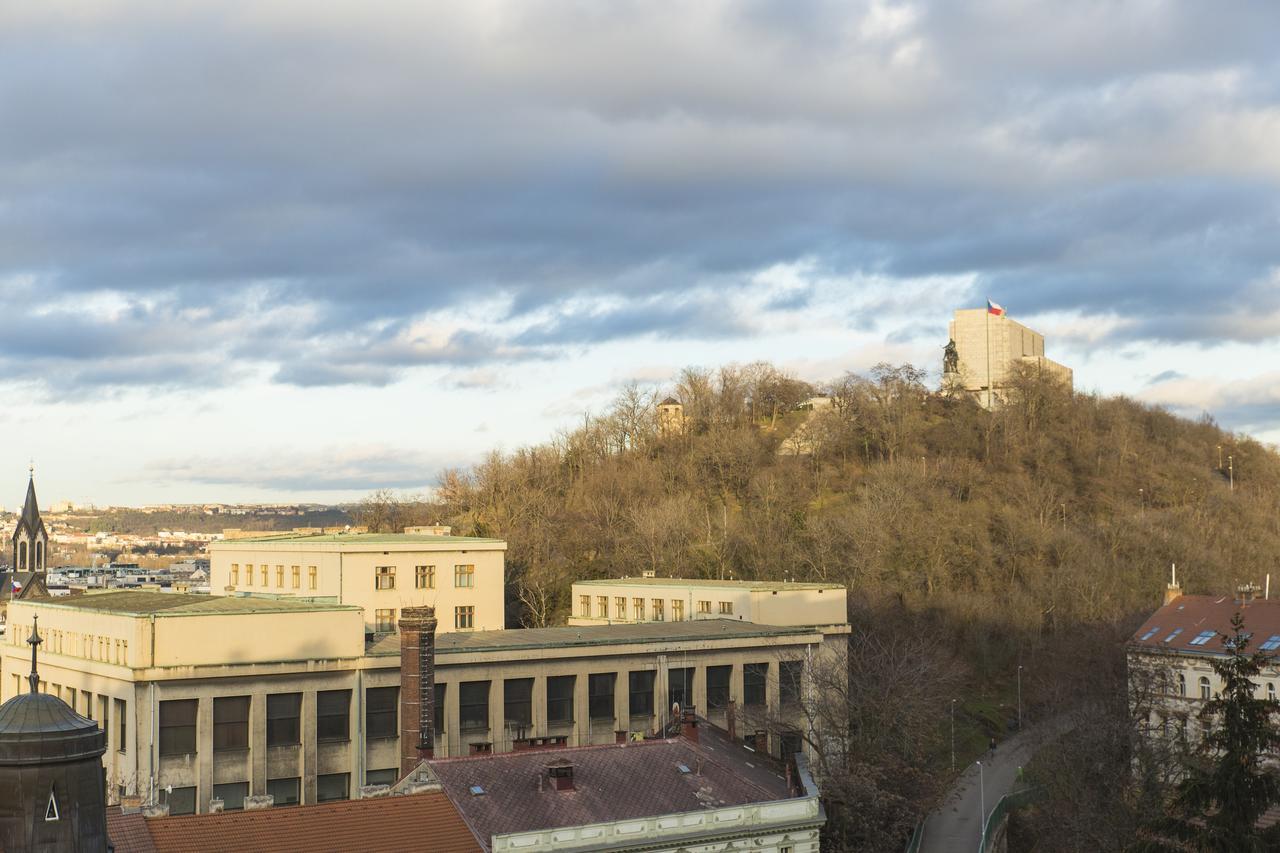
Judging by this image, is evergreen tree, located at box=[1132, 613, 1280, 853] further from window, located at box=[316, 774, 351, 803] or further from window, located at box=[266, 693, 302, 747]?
window, located at box=[266, 693, 302, 747]

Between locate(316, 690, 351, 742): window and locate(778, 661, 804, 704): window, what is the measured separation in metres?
24.6

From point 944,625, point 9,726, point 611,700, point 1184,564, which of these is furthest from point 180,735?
Answer: point 1184,564

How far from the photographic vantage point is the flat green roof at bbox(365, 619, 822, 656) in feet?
214

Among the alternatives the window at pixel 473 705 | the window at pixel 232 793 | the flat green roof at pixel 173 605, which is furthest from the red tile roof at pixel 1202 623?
the window at pixel 232 793

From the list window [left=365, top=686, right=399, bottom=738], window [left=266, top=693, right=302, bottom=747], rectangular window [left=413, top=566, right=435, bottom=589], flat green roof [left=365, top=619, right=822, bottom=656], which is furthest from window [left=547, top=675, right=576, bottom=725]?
rectangular window [left=413, top=566, right=435, bottom=589]

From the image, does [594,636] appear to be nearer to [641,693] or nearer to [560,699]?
[641,693]

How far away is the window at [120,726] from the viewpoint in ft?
187

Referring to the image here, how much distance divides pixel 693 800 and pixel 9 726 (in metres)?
27.3

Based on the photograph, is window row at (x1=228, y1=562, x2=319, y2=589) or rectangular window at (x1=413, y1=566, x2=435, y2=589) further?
rectangular window at (x1=413, y1=566, x2=435, y2=589)

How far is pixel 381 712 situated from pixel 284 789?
17.7 feet

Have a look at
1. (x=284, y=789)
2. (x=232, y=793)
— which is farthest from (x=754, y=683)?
(x=232, y=793)

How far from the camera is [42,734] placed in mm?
20203

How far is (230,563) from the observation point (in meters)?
87.3

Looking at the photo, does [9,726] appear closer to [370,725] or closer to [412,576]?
[370,725]
